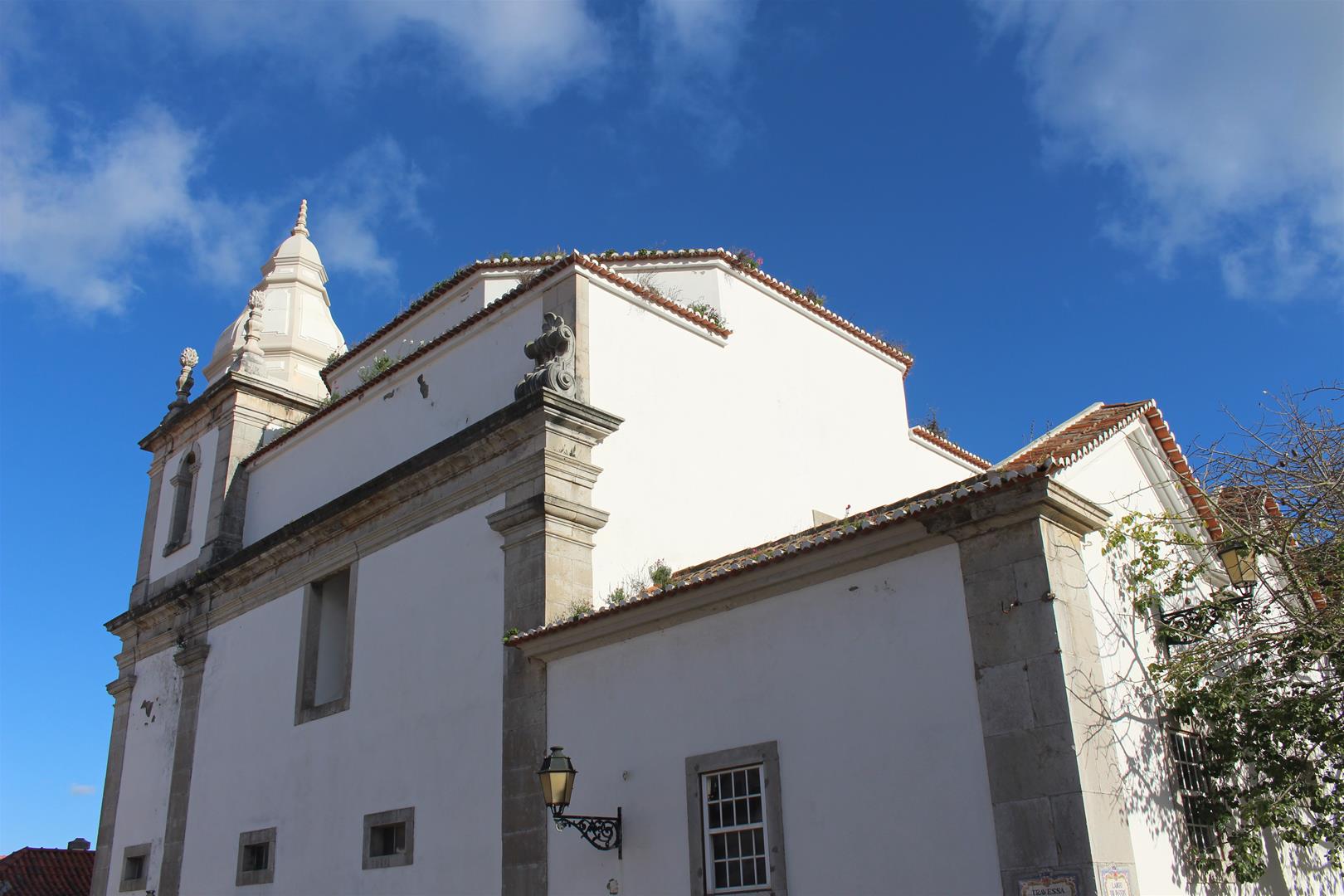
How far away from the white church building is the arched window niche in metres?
0.09

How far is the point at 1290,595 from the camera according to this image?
9.77m

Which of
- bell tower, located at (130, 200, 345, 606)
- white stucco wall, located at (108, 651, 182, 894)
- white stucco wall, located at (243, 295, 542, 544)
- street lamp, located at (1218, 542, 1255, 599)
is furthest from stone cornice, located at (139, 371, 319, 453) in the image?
A: street lamp, located at (1218, 542, 1255, 599)

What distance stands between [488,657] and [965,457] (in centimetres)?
963

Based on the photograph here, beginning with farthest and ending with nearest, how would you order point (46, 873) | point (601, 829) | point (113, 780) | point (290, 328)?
point (46, 873), point (290, 328), point (113, 780), point (601, 829)

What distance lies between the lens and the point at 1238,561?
938 centimetres

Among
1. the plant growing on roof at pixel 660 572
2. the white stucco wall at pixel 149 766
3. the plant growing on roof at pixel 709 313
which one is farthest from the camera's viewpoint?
the white stucco wall at pixel 149 766

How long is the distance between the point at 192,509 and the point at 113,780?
14.0 feet

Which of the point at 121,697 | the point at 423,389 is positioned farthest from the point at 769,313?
the point at 121,697

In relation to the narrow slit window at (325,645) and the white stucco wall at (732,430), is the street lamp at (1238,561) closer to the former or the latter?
the white stucco wall at (732,430)

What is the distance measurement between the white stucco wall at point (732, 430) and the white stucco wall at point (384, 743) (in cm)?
155

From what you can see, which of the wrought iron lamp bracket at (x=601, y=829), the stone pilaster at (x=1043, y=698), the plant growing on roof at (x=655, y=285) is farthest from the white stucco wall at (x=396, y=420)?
the stone pilaster at (x=1043, y=698)

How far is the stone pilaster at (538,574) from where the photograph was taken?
10.4 metres

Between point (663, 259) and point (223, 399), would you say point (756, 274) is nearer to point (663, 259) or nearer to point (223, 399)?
point (663, 259)

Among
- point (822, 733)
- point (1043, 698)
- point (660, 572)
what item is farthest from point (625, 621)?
point (1043, 698)
